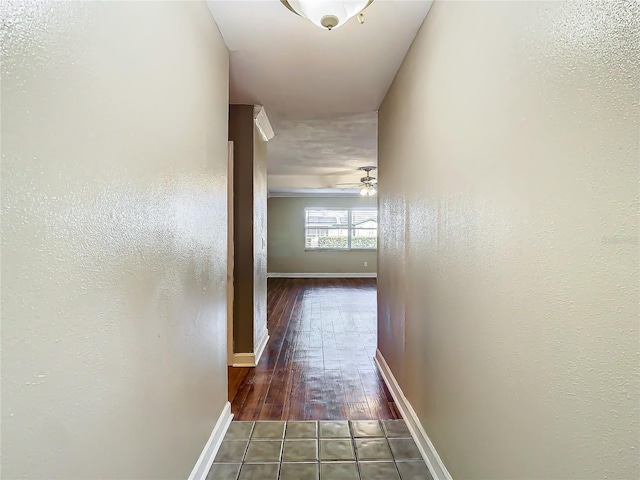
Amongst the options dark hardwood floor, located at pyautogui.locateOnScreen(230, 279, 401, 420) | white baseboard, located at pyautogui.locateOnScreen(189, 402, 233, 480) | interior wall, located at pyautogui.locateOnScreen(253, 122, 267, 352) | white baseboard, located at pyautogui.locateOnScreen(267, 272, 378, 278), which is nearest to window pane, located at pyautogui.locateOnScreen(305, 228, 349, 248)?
white baseboard, located at pyautogui.locateOnScreen(267, 272, 378, 278)

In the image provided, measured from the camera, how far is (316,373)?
300cm

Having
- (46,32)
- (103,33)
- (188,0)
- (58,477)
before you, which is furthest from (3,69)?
(188,0)

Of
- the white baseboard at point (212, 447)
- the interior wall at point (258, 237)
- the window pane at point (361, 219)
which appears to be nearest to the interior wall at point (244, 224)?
the interior wall at point (258, 237)

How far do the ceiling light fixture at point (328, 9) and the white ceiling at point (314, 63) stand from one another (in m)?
0.31

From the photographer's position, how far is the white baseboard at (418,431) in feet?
5.42

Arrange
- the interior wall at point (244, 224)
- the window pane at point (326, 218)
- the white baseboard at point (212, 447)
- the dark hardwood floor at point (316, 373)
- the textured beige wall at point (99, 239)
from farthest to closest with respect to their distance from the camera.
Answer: the window pane at point (326, 218), the interior wall at point (244, 224), the dark hardwood floor at point (316, 373), the white baseboard at point (212, 447), the textured beige wall at point (99, 239)

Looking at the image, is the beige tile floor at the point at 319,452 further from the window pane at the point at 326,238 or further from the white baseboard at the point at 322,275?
the window pane at the point at 326,238

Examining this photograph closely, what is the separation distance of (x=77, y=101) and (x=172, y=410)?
1.09 m

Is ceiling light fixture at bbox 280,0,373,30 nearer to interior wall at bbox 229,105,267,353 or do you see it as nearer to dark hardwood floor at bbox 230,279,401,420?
interior wall at bbox 229,105,267,353

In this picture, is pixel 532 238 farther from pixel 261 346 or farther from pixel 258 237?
pixel 261 346

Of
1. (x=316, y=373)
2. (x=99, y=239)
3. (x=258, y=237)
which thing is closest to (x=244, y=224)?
(x=258, y=237)

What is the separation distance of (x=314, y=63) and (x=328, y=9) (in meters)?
0.91

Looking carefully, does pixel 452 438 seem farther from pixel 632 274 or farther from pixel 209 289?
pixel 209 289

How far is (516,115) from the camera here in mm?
1021
